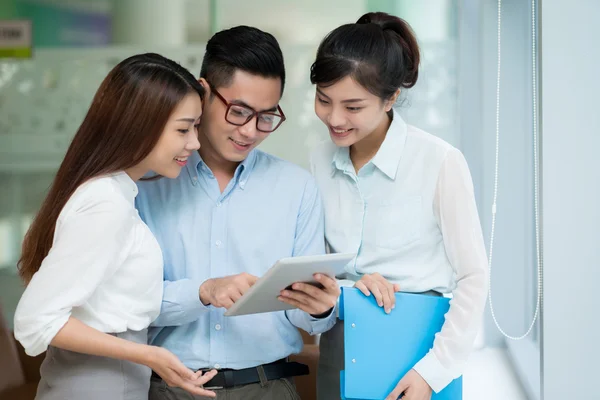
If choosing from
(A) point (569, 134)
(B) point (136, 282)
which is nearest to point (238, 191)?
(B) point (136, 282)

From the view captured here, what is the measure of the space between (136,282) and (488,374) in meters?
2.57

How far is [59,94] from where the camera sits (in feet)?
15.2

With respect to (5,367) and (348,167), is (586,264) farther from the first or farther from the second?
(5,367)

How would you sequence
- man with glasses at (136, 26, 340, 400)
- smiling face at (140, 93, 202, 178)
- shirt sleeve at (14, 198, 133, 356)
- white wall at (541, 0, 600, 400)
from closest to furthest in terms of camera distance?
shirt sleeve at (14, 198, 133, 356) → smiling face at (140, 93, 202, 178) → man with glasses at (136, 26, 340, 400) → white wall at (541, 0, 600, 400)

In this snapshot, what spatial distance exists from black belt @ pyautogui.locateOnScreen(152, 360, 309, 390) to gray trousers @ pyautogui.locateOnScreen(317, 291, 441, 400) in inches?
4.9

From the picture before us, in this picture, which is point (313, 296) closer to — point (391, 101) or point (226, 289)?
point (226, 289)

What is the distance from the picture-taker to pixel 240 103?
5.88 feet

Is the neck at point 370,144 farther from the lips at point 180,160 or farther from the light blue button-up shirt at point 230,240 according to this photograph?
the lips at point 180,160

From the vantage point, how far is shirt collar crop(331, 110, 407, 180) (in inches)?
72.5

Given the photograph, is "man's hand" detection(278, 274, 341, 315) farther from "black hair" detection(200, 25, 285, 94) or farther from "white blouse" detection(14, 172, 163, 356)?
"black hair" detection(200, 25, 285, 94)

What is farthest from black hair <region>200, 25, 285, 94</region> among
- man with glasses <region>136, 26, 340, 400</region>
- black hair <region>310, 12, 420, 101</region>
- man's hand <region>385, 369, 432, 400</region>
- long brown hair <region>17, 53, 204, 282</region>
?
man's hand <region>385, 369, 432, 400</region>

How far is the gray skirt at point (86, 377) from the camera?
5.00 feet

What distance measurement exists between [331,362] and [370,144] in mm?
549

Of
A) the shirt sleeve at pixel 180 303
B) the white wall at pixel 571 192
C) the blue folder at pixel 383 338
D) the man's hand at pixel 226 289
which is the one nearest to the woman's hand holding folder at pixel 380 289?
the blue folder at pixel 383 338
